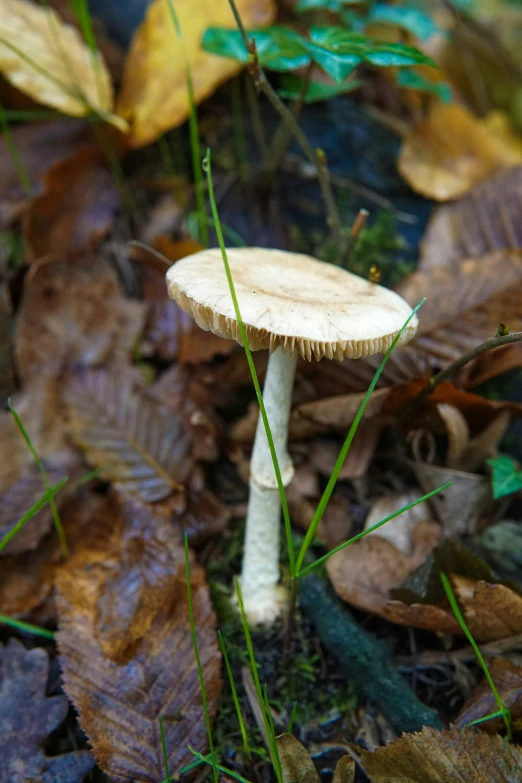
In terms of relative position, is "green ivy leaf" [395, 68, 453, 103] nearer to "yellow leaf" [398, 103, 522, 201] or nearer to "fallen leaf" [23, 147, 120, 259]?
"yellow leaf" [398, 103, 522, 201]

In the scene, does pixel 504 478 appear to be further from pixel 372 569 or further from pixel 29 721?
pixel 29 721

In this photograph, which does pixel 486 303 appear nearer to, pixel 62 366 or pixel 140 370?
pixel 140 370

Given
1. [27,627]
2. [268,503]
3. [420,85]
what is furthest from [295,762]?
[420,85]

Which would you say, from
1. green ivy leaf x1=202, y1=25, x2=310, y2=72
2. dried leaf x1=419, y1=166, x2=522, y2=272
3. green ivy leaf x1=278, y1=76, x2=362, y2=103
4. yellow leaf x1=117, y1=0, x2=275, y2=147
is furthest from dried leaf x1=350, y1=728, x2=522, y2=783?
yellow leaf x1=117, y1=0, x2=275, y2=147

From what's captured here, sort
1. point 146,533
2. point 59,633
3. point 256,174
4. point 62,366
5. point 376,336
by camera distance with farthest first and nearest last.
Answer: point 256,174 < point 62,366 < point 146,533 < point 59,633 < point 376,336

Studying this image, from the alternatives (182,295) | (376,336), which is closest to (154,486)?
(182,295)
